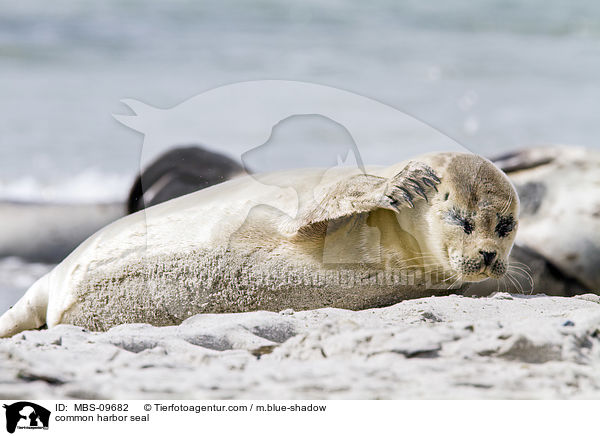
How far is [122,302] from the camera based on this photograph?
324 cm

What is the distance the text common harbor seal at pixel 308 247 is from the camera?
3004 mm

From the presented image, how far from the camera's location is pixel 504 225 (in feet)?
10.0

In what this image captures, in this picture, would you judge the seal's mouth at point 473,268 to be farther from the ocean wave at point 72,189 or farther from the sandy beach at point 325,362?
the ocean wave at point 72,189

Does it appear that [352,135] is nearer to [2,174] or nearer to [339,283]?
[339,283]

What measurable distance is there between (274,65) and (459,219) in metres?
8.01

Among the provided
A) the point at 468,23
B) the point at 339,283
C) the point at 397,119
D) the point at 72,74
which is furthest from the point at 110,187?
the point at 468,23

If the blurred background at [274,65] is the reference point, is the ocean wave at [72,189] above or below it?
below

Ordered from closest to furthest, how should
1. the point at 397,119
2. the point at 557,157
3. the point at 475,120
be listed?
the point at 397,119
the point at 557,157
the point at 475,120
